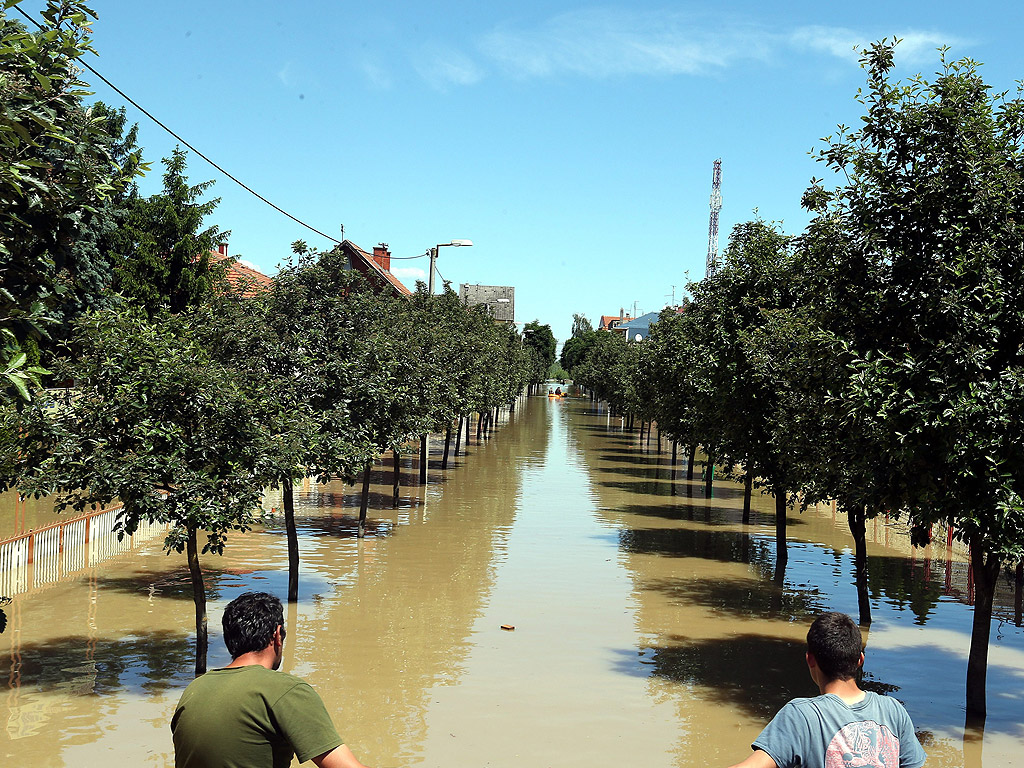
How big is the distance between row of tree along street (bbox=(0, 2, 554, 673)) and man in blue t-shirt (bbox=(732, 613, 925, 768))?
3.65 meters

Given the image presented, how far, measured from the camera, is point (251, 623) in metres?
3.82

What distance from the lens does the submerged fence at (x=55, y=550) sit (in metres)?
16.6

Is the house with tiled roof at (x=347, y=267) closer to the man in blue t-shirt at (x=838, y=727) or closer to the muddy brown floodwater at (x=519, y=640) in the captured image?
the muddy brown floodwater at (x=519, y=640)

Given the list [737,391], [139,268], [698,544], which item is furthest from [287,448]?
[139,268]

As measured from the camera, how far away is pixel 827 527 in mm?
29172

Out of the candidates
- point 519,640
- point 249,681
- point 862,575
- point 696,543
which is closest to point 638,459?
point 696,543

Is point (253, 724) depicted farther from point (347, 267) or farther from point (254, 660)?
point (347, 267)

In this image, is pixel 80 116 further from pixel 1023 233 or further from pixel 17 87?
pixel 1023 233

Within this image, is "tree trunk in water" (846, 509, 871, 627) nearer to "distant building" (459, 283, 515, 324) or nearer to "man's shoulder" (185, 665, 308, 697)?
"man's shoulder" (185, 665, 308, 697)

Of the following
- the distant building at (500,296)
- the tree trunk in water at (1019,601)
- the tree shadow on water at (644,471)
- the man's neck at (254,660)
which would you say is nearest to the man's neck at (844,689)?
the man's neck at (254,660)

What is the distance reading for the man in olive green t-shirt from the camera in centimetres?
359

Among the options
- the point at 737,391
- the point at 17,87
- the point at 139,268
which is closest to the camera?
the point at 17,87

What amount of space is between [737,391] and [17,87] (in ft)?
53.5

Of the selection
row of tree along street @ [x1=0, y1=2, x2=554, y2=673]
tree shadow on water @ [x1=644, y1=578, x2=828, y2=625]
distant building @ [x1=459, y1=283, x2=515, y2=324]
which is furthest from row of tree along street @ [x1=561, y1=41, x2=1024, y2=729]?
distant building @ [x1=459, y1=283, x2=515, y2=324]
